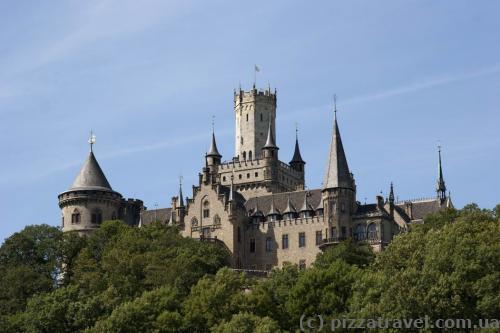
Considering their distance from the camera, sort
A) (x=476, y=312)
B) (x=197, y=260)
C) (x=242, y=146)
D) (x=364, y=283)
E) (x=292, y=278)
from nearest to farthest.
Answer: (x=476, y=312) → (x=364, y=283) → (x=292, y=278) → (x=197, y=260) → (x=242, y=146)

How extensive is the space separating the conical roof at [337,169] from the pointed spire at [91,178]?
28946 mm

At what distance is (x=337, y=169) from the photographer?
153 metres

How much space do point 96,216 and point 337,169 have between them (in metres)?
30.3

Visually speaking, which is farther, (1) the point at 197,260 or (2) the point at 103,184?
(2) the point at 103,184

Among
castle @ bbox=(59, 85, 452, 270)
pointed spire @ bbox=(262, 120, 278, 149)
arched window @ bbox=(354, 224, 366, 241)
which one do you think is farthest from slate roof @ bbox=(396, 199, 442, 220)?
pointed spire @ bbox=(262, 120, 278, 149)

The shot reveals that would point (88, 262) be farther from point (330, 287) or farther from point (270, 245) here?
point (330, 287)

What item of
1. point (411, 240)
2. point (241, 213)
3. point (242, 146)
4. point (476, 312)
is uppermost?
point (242, 146)

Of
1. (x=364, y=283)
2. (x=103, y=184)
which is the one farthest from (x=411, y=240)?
(x=103, y=184)

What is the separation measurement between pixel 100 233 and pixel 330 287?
45011 mm

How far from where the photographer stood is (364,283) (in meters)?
107

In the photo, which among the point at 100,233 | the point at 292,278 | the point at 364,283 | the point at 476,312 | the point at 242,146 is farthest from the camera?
the point at 242,146

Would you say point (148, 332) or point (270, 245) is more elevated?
point (270, 245)

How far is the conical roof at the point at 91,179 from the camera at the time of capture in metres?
166

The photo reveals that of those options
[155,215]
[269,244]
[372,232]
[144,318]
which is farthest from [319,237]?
[144,318]
